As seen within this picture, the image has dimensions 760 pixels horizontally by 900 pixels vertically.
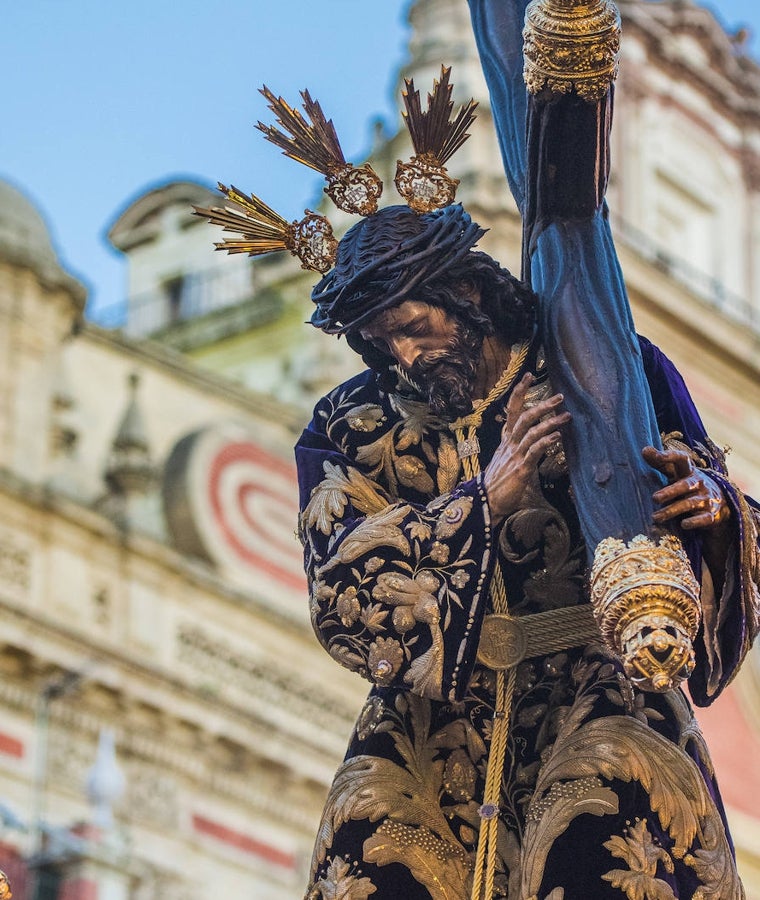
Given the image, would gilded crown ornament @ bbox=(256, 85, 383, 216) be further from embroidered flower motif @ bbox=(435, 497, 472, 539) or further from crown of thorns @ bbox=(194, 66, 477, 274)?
embroidered flower motif @ bbox=(435, 497, 472, 539)

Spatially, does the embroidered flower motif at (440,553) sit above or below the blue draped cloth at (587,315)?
below

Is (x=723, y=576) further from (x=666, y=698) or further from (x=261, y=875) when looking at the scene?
(x=261, y=875)

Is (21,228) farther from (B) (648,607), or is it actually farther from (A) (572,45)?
(B) (648,607)

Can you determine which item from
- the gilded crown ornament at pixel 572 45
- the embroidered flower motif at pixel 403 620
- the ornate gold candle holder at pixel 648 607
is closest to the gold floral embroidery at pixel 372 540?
the embroidered flower motif at pixel 403 620

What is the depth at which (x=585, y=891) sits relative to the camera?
4.00 m

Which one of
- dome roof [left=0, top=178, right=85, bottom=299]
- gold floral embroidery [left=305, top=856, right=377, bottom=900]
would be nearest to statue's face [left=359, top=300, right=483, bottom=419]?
gold floral embroidery [left=305, top=856, right=377, bottom=900]

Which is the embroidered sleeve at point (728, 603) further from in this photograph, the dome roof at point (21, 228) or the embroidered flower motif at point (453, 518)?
the dome roof at point (21, 228)

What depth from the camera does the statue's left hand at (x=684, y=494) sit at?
396cm

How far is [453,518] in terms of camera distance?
420 centimetres

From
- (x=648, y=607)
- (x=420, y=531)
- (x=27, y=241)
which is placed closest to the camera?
(x=648, y=607)

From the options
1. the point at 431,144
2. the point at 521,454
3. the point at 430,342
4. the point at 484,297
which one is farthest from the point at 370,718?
the point at 431,144

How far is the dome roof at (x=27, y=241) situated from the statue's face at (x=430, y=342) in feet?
57.9

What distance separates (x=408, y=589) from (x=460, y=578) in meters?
0.09

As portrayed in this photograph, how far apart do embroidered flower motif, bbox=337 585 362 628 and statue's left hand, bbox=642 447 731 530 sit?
57 cm
